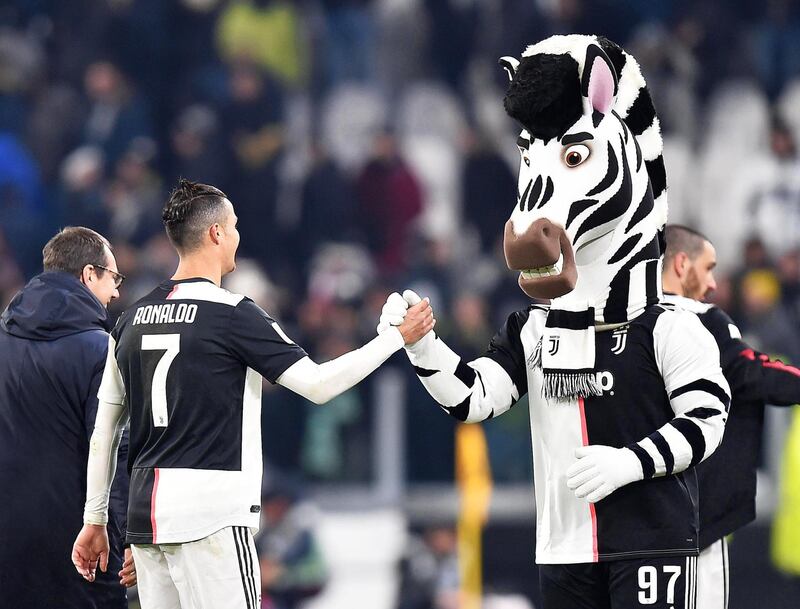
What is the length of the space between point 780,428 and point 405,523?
7.30 feet

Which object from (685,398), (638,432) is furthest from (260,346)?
(685,398)

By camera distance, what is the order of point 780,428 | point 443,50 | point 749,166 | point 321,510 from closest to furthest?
point 780,428 → point 321,510 → point 749,166 → point 443,50

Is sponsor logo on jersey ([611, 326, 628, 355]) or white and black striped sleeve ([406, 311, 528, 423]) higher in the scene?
sponsor logo on jersey ([611, 326, 628, 355])

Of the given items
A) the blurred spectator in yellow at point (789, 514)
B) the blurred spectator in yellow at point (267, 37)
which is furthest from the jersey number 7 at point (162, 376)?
the blurred spectator in yellow at point (267, 37)

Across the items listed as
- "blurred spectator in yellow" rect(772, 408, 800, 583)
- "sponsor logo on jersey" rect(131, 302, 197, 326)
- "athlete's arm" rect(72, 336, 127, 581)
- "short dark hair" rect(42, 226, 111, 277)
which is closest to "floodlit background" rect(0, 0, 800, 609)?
"blurred spectator in yellow" rect(772, 408, 800, 583)

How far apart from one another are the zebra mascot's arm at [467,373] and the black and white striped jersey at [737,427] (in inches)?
28.4

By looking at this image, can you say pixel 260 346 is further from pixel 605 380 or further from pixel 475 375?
pixel 605 380

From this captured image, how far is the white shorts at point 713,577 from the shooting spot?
4.20 m

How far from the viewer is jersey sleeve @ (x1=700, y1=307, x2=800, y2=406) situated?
14.2 feet

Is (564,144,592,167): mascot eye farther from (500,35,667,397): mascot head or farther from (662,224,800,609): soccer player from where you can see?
(662,224,800,609): soccer player

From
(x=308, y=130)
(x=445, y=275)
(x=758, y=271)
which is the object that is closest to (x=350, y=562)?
(x=445, y=275)

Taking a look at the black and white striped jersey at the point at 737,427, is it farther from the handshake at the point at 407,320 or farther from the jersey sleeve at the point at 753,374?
the handshake at the point at 407,320

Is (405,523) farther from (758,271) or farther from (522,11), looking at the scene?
(522,11)

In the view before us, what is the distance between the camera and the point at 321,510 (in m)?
7.86
